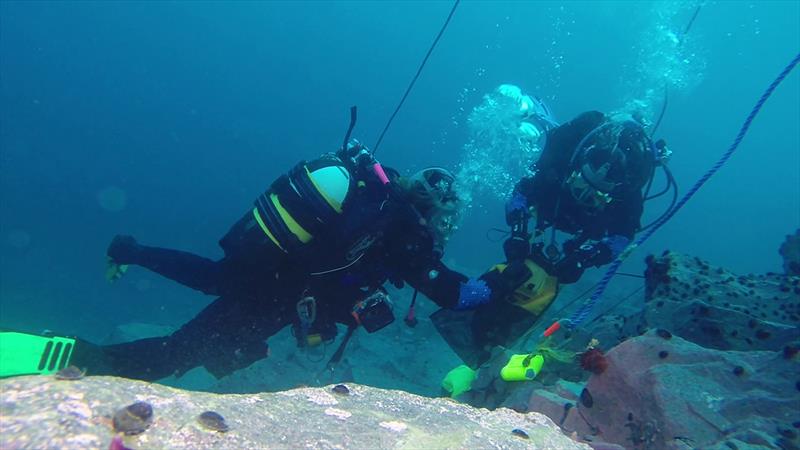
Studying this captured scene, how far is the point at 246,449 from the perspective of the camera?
1.55 metres

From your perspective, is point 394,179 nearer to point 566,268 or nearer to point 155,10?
point 566,268

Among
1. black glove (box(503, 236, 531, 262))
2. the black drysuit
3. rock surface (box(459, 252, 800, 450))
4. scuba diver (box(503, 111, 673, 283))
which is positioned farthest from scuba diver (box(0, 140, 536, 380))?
rock surface (box(459, 252, 800, 450))

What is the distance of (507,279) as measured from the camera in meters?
4.50

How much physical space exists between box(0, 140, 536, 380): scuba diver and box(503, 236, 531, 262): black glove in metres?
0.82

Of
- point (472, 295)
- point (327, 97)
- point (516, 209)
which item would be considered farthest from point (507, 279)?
point (327, 97)

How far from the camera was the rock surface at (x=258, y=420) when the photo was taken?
1.38 m

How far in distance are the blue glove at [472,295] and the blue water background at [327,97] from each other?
2736 cm

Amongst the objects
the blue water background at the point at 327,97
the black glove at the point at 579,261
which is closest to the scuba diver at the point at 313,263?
the black glove at the point at 579,261

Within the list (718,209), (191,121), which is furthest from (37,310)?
(718,209)

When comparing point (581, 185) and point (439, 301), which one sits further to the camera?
point (581, 185)

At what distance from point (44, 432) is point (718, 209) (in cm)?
9028

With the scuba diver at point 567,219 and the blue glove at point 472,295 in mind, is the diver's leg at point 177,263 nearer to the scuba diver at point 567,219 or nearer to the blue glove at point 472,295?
the blue glove at point 472,295

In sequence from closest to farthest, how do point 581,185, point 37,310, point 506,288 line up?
1. point 506,288
2. point 581,185
3. point 37,310

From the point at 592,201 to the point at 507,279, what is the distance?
150 centimetres
